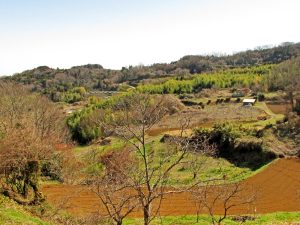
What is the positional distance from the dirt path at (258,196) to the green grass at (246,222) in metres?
2.00

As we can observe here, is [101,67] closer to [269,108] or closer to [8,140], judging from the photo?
[269,108]

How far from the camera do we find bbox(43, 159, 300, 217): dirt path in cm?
2502

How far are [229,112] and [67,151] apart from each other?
31775mm

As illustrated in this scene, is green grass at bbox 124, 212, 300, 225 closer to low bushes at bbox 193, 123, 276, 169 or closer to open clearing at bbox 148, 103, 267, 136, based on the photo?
low bushes at bbox 193, 123, 276, 169

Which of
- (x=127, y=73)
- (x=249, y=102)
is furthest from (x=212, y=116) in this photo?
(x=127, y=73)

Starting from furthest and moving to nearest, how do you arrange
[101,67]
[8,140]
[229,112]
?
[101,67] → [229,112] → [8,140]

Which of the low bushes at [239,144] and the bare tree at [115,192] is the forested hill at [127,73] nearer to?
the low bushes at [239,144]

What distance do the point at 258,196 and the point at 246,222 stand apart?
6536 mm

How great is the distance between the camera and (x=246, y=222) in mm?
21047

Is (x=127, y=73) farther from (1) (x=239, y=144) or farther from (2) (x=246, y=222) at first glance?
(2) (x=246, y=222)

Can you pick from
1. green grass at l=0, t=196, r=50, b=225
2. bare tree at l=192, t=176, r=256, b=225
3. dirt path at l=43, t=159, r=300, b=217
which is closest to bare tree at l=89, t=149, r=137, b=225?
green grass at l=0, t=196, r=50, b=225

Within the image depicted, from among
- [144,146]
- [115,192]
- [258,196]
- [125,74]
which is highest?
[125,74]

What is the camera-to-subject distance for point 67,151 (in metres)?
38.8

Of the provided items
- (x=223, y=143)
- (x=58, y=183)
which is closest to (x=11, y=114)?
(x=58, y=183)
